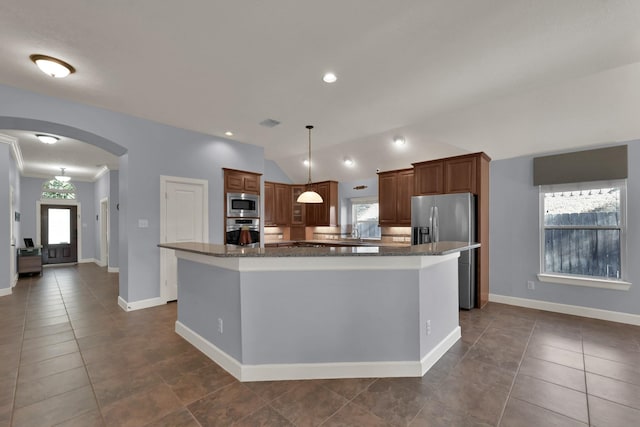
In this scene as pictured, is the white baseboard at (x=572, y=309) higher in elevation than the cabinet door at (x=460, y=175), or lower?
lower

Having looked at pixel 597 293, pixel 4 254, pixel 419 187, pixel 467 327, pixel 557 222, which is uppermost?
pixel 419 187

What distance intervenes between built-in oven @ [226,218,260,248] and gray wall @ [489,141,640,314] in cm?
420

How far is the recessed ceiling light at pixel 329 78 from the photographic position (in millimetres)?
3062

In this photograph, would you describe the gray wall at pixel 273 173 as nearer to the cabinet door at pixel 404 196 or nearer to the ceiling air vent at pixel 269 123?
the ceiling air vent at pixel 269 123

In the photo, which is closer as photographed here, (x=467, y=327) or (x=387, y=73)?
(x=387, y=73)

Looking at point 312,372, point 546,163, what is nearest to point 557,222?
point 546,163

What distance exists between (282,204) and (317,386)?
18.0 feet

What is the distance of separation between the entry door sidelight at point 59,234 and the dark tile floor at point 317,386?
22.6 ft

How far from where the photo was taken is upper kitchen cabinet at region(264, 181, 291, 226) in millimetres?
7160

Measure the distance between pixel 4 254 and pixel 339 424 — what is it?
6.74 metres

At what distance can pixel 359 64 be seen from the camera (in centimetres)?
285

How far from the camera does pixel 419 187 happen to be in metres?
4.90

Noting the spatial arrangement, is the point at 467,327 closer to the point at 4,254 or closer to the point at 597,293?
the point at 597,293

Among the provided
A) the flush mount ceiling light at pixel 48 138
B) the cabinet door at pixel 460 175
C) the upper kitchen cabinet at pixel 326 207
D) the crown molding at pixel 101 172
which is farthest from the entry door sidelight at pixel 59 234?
the cabinet door at pixel 460 175
